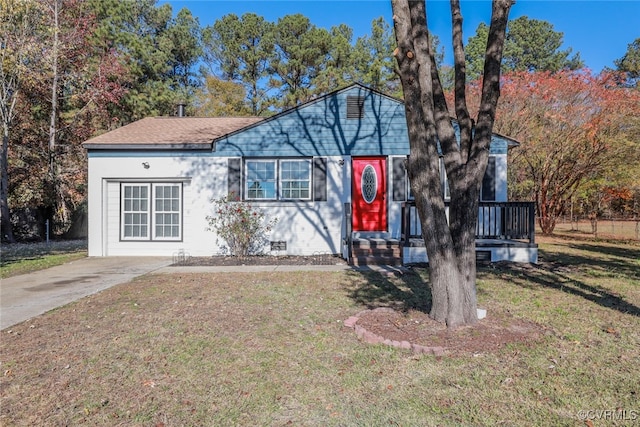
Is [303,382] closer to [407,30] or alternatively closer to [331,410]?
[331,410]

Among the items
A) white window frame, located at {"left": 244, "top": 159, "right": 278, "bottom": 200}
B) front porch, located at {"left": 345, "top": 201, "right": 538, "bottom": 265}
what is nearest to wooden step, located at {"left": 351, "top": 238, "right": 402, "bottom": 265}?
front porch, located at {"left": 345, "top": 201, "right": 538, "bottom": 265}

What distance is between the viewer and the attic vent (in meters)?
10.1

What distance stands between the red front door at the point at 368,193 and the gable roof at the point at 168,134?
4.18 meters

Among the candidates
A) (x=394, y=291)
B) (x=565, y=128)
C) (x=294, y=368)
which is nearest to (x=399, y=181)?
(x=394, y=291)

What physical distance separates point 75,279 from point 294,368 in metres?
6.00

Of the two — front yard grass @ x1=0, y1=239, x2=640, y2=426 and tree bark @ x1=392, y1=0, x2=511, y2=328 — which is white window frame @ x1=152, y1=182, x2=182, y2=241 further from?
tree bark @ x1=392, y1=0, x2=511, y2=328

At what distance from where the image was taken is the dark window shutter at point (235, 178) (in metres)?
10.1

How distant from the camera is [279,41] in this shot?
25.1 meters

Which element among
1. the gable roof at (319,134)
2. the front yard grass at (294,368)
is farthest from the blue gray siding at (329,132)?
the front yard grass at (294,368)

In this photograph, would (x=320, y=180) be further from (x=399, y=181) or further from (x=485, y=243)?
(x=485, y=243)

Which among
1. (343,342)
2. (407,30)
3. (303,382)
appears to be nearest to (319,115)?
(407,30)

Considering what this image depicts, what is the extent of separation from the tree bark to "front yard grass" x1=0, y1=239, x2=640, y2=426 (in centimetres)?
84

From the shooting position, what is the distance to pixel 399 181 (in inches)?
391

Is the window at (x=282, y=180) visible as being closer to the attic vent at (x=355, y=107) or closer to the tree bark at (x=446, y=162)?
the attic vent at (x=355, y=107)
